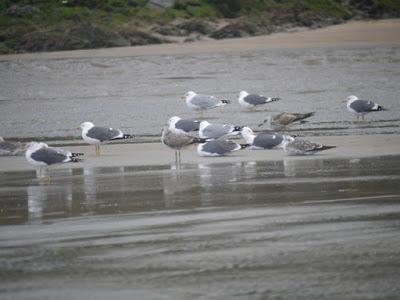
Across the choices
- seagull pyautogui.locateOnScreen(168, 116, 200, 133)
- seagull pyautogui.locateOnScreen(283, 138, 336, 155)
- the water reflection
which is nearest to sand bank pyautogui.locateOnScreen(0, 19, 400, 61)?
seagull pyautogui.locateOnScreen(168, 116, 200, 133)

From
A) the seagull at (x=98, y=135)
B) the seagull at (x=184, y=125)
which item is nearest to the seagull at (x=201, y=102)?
the seagull at (x=184, y=125)

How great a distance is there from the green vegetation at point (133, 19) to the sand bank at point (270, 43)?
1.16 m

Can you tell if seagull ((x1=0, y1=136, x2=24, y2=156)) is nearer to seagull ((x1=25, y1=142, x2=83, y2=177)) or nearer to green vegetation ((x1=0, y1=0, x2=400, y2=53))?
seagull ((x1=25, y1=142, x2=83, y2=177))

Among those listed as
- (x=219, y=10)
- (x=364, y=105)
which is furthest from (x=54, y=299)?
(x=219, y=10)

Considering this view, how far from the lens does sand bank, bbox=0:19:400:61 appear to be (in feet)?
111

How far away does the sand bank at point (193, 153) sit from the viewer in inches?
528

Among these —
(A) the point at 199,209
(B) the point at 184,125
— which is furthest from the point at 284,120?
(A) the point at 199,209

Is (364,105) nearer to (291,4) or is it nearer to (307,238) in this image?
(307,238)

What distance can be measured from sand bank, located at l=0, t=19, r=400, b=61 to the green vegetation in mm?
1159

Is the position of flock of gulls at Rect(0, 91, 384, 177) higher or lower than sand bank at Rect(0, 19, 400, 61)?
lower

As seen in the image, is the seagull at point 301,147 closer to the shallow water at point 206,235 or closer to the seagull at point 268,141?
the seagull at point 268,141

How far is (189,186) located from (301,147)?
9.10 feet

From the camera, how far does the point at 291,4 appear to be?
43.5 metres

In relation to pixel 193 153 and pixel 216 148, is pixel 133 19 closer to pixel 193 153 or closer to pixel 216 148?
pixel 193 153
